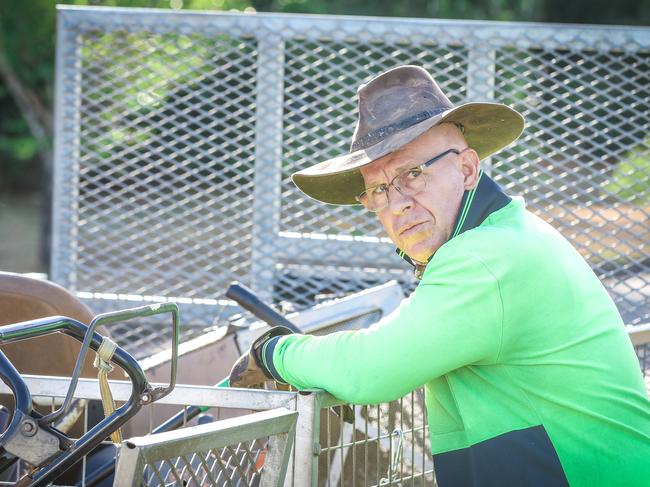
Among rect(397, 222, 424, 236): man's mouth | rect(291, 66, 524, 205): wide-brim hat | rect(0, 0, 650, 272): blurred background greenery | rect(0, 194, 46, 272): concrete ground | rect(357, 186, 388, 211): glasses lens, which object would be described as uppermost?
rect(291, 66, 524, 205): wide-brim hat

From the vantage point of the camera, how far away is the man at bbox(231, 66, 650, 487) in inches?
79.0

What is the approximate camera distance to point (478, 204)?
2252 mm

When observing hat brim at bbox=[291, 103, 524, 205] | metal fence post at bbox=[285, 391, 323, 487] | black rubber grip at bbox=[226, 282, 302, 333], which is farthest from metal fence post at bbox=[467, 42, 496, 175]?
metal fence post at bbox=[285, 391, 323, 487]

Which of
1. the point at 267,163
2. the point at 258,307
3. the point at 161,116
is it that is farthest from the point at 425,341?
the point at 161,116

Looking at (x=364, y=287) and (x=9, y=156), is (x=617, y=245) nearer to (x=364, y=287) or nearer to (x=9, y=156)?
(x=364, y=287)

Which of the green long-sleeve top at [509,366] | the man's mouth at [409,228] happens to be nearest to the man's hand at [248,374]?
the green long-sleeve top at [509,366]

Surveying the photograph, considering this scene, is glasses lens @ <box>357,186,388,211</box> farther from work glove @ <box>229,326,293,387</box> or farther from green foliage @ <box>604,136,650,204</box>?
green foliage @ <box>604,136,650,204</box>

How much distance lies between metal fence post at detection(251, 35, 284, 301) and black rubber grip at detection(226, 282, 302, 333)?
4.94 ft

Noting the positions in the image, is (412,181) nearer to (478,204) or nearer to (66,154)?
(478,204)

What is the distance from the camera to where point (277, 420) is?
1.82 m

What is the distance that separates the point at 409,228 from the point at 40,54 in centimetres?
901

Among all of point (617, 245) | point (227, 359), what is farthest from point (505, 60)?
point (227, 359)

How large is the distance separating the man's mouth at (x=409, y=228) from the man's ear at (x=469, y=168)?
0.53ft

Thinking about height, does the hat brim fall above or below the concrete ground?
above
